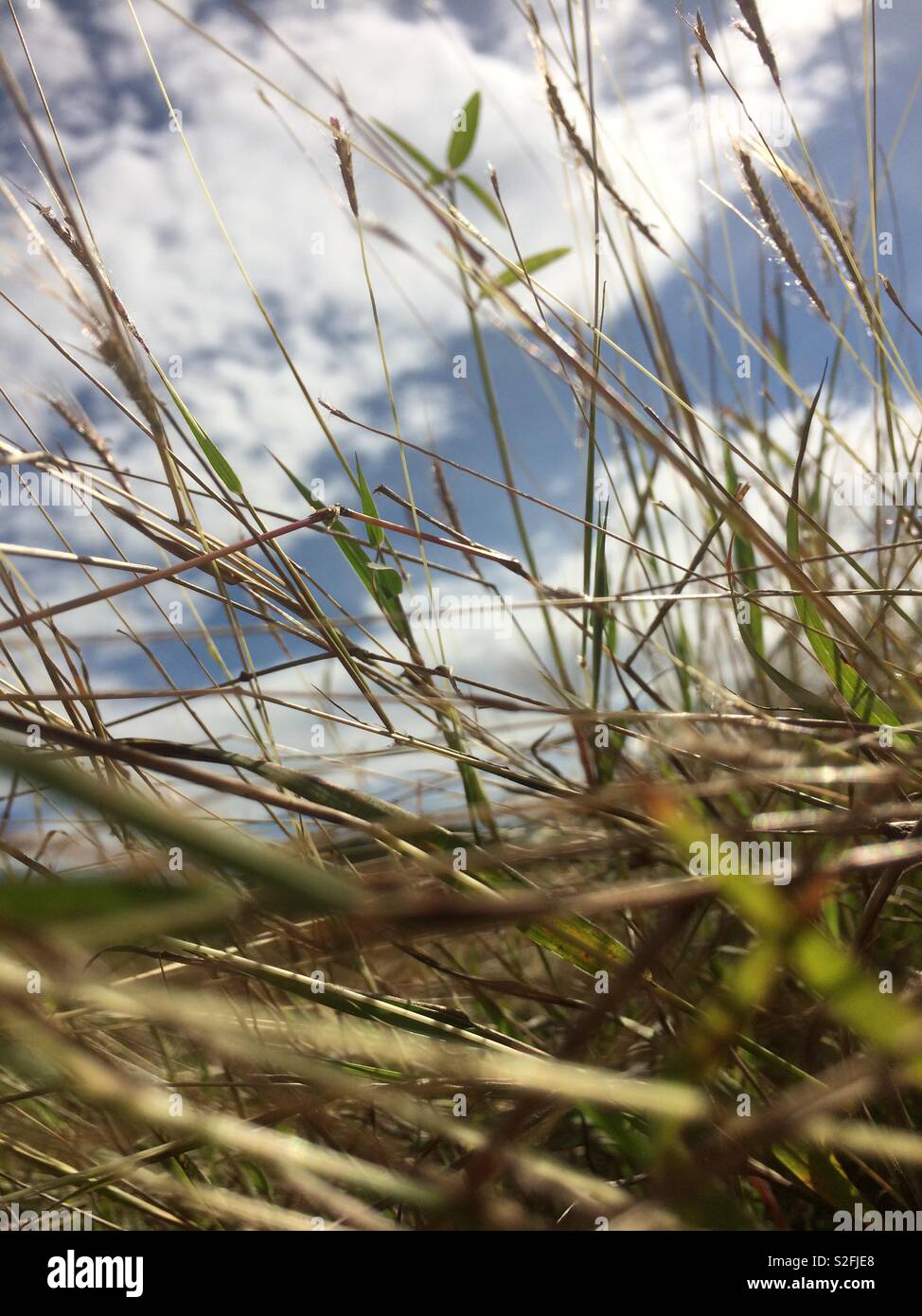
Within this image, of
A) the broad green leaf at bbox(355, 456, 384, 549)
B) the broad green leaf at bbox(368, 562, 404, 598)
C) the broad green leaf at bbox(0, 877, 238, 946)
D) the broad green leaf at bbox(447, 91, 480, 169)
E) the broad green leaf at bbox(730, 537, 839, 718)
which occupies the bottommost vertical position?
the broad green leaf at bbox(0, 877, 238, 946)

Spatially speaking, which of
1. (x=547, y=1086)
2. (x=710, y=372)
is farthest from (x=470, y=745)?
(x=710, y=372)

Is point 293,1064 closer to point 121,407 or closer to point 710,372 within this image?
point 121,407

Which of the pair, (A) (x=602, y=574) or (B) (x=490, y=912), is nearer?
(B) (x=490, y=912)

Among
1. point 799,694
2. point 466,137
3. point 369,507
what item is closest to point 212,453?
point 369,507

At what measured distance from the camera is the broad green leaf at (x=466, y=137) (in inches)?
52.5

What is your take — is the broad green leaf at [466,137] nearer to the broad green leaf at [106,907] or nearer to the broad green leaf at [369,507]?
the broad green leaf at [369,507]

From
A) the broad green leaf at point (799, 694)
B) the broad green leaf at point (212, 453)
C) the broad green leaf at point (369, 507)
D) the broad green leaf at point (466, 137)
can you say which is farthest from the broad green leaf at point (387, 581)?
the broad green leaf at point (466, 137)

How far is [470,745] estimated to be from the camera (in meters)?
0.74

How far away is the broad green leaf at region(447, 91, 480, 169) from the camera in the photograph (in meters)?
1.33

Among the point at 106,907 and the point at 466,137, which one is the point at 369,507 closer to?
the point at 106,907

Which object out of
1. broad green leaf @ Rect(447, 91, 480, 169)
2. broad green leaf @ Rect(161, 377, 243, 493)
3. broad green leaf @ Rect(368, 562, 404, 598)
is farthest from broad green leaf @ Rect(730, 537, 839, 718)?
broad green leaf @ Rect(447, 91, 480, 169)

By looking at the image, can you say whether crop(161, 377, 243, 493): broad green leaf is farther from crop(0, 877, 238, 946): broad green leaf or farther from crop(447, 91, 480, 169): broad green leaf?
crop(447, 91, 480, 169): broad green leaf

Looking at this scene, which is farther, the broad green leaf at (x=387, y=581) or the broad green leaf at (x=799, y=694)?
the broad green leaf at (x=387, y=581)
